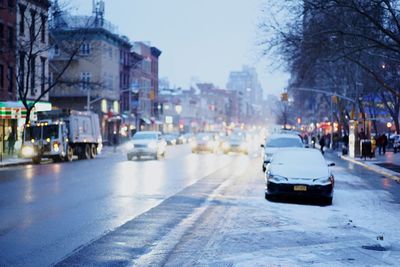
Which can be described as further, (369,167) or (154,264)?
(369,167)

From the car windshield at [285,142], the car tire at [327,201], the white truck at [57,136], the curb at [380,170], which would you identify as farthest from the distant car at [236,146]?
the car tire at [327,201]

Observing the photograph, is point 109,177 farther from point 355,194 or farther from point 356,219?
point 356,219

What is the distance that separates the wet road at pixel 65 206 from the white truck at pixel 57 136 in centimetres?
1241

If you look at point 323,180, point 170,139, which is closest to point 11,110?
point 323,180

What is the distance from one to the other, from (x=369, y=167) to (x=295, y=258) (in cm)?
2721

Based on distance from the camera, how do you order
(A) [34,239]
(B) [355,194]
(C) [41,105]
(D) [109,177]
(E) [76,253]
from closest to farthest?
(E) [76,253], (A) [34,239], (B) [355,194], (D) [109,177], (C) [41,105]

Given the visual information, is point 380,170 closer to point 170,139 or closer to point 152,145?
point 152,145

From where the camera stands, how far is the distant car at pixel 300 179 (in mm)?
16344

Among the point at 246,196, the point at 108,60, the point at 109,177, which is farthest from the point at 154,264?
the point at 108,60

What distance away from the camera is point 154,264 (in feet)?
29.8

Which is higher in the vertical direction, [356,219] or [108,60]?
[108,60]

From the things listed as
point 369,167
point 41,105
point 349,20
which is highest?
point 349,20

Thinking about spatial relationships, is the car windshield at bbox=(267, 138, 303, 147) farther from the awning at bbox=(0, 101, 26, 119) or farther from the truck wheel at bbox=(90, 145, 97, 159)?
the awning at bbox=(0, 101, 26, 119)

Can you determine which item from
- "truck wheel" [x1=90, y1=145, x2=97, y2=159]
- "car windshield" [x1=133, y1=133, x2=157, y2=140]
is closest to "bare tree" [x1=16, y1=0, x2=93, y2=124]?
"truck wheel" [x1=90, y1=145, x2=97, y2=159]
